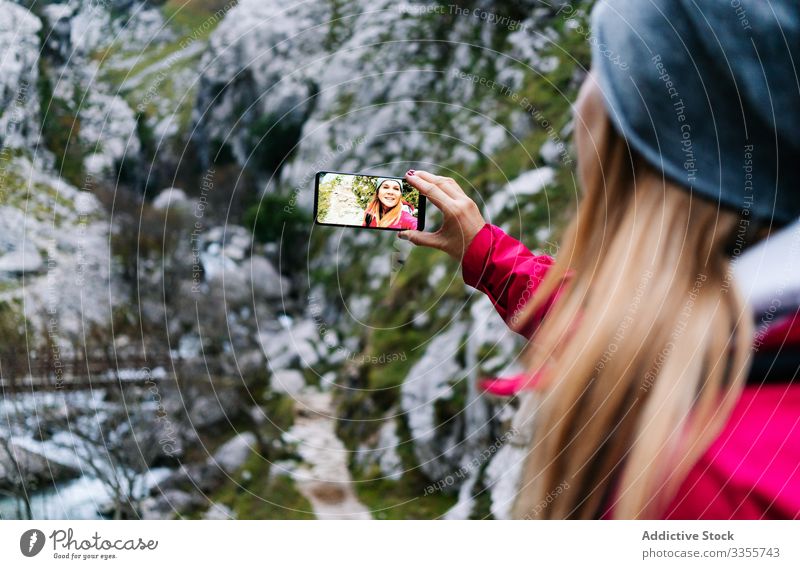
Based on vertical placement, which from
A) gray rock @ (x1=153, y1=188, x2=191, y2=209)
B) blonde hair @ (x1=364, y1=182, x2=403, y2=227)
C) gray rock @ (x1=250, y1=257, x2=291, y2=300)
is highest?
blonde hair @ (x1=364, y1=182, x2=403, y2=227)

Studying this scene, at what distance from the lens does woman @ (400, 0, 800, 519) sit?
0.46 meters

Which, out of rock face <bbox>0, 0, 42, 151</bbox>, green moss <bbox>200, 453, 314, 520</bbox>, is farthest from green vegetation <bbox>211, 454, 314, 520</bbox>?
rock face <bbox>0, 0, 42, 151</bbox>

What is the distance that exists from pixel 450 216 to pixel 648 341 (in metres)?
0.34

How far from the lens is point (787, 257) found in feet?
1.89

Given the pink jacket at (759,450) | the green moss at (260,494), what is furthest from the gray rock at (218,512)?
the pink jacket at (759,450)

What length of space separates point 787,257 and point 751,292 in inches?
3.0

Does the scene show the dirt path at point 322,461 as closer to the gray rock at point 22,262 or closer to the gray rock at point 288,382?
the gray rock at point 288,382

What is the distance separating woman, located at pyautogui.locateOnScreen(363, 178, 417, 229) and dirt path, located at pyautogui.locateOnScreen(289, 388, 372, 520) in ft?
2.67

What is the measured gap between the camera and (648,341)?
47cm

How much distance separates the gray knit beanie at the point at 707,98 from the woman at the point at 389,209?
0.36 meters

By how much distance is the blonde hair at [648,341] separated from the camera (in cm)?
48

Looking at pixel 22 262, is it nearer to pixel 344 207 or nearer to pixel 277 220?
pixel 277 220

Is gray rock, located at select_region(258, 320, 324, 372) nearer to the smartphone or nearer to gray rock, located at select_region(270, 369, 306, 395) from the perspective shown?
gray rock, located at select_region(270, 369, 306, 395)
